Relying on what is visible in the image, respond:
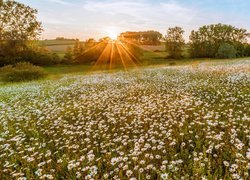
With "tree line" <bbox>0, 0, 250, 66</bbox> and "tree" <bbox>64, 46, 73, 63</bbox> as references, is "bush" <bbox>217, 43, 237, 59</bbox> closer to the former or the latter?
"tree line" <bbox>0, 0, 250, 66</bbox>

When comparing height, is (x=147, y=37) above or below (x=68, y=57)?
above

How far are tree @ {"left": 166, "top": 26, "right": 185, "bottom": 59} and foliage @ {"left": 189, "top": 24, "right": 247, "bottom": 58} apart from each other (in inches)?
152

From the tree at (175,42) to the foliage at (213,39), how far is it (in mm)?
3873

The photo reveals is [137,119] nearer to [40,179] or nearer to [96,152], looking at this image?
[96,152]

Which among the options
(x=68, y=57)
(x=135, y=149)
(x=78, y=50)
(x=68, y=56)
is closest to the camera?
(x=135, y=149)

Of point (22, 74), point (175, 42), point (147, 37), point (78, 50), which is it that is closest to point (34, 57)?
point (78, 50)

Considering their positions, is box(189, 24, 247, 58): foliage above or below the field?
above

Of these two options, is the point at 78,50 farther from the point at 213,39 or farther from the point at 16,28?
the point at 213,39

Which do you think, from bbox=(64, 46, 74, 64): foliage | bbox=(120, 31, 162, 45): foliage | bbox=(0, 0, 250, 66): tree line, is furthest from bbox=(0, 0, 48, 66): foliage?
bbox=(120, 31, 162, 45): foliage

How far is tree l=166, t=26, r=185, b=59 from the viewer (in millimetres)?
83625

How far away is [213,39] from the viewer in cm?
8544

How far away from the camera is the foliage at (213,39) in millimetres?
81875

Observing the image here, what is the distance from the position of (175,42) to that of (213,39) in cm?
1336

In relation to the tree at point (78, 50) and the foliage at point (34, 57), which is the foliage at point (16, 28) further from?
the tree at point (78, 50)
